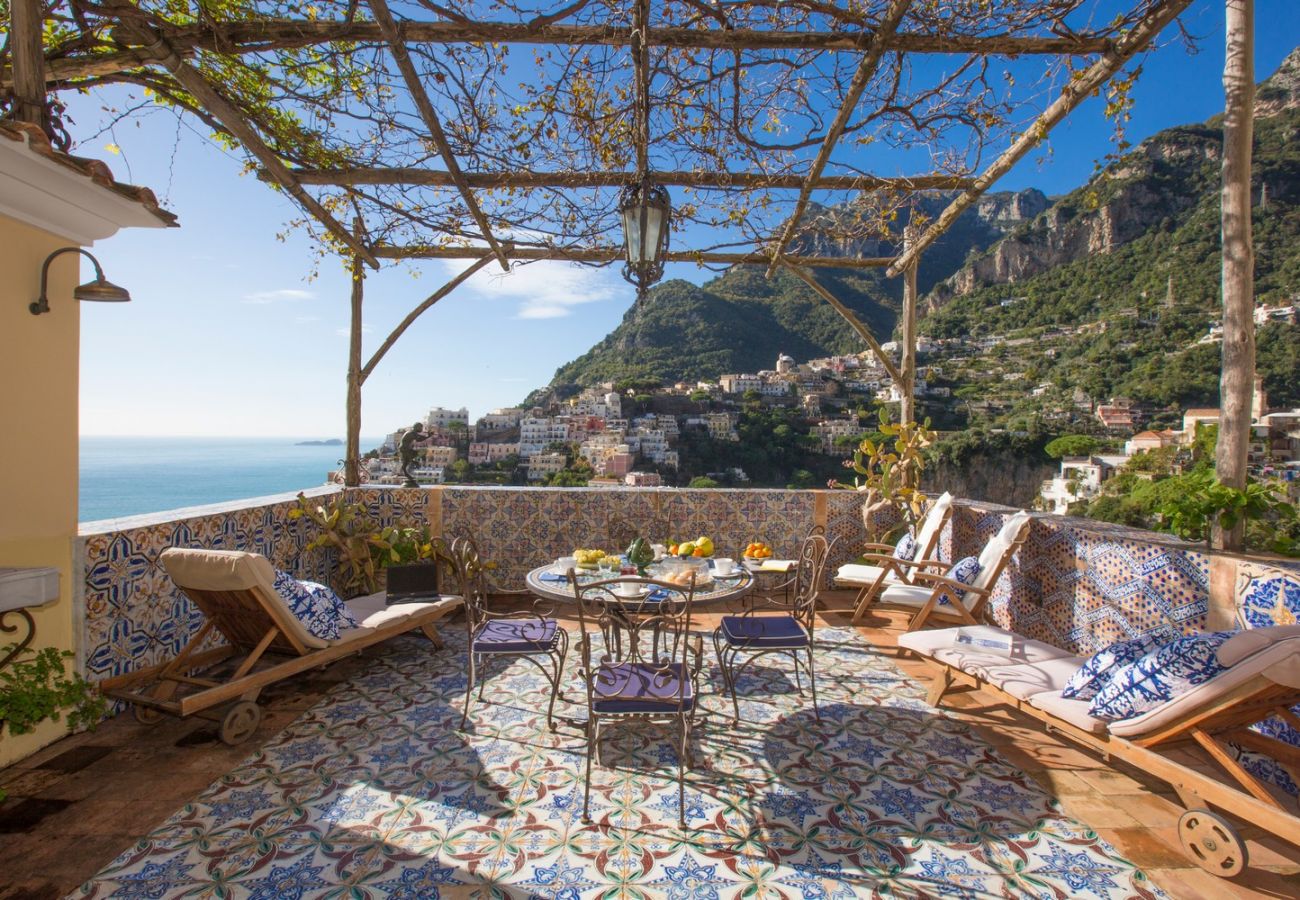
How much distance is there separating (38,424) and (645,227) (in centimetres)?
268

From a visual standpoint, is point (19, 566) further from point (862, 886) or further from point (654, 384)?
point (654, 384)

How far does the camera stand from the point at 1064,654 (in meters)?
3.08

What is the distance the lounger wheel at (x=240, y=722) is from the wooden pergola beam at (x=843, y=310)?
15.3ft

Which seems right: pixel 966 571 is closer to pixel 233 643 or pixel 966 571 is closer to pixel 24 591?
pixel 233 643

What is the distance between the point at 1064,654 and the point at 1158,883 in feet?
4.26

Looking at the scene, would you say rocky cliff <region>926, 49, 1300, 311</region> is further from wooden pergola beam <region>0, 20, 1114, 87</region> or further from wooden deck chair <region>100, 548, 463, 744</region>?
wooden deck chair <region>100, 548, 463, 744</region>

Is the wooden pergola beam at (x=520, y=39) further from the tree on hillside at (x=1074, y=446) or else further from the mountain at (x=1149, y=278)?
the tree on hillside at (x=1074, y=446)

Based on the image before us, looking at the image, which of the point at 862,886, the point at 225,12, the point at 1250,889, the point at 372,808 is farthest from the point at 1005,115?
the point at 372,808

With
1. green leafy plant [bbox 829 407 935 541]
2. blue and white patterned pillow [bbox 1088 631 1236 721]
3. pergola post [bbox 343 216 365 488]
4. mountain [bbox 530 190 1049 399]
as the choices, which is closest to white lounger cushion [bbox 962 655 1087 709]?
blue and white patterned pillow [bbox 1088 631 1236 721]

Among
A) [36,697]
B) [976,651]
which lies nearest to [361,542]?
[36,697]

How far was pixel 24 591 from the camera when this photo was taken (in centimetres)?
224

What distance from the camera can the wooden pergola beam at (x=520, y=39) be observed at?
271 cm

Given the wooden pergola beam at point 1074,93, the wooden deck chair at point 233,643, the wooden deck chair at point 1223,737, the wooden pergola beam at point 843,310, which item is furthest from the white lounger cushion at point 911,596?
the wooden deck chair at point 233,643

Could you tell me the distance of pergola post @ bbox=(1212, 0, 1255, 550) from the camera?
2.83m
